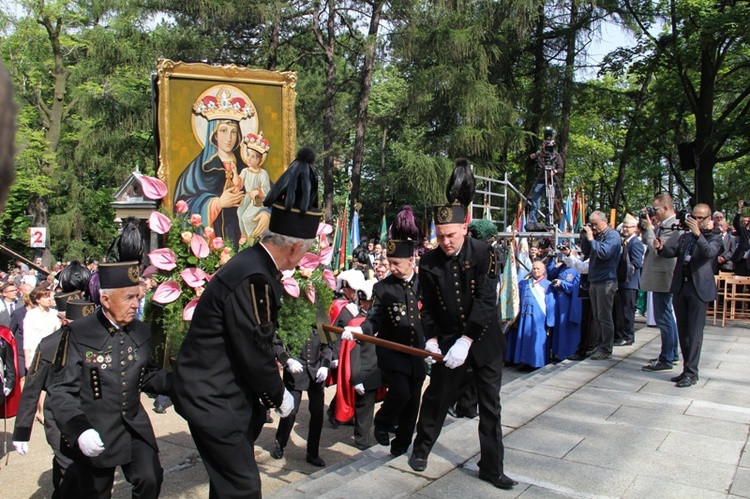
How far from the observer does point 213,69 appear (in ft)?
22.9

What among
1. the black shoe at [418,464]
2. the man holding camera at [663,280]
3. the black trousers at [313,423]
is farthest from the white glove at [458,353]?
the man holding camera at [663,280]

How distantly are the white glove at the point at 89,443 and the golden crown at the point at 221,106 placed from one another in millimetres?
4174

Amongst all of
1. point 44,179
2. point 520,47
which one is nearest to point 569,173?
point 520,47

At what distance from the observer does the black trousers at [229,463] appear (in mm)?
3168

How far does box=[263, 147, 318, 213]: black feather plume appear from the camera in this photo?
330 cm

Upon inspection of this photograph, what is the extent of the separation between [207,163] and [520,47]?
20.3 meters

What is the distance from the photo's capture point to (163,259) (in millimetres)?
5363

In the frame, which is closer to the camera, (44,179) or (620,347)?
(620,347)

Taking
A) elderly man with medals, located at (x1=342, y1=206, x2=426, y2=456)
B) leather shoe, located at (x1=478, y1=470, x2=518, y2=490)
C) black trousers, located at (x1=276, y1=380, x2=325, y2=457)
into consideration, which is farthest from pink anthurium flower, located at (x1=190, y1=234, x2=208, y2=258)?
leather shoe, located at (x1=478, y1=470, x2=518, y2=490)

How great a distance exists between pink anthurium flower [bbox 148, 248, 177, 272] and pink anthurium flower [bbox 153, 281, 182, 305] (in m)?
0.13

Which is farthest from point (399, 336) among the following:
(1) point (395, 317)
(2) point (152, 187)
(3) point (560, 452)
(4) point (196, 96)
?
(4) point (196, 96)

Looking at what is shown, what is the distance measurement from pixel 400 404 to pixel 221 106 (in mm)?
3658

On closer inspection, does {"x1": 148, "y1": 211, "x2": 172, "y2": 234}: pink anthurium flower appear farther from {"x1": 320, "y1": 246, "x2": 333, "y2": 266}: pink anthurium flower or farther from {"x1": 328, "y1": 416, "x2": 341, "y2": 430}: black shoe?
{"x1": 328, "y1": 416, "x2": 341, "y2": 430}: black shoe

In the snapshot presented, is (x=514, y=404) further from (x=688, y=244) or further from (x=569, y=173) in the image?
(x=569, y=173)
